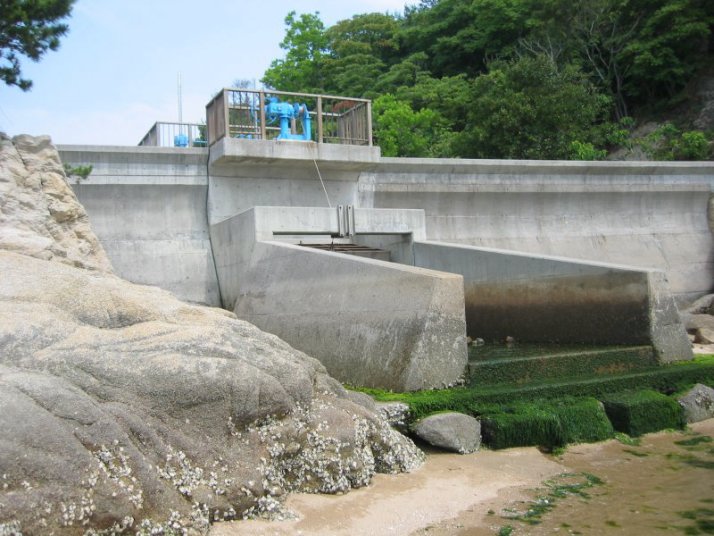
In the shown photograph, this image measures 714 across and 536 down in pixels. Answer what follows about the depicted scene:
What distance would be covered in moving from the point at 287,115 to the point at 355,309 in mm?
6170

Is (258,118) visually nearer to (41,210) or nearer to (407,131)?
(41,210)

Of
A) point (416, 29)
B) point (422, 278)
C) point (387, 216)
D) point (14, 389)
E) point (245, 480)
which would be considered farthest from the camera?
point (416, 29)

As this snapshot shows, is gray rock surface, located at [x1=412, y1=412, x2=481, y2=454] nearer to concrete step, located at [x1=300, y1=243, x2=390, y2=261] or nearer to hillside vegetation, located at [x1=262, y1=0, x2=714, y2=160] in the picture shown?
concrete step, located at [x1=300, y1=243, x2=390, y2=261]

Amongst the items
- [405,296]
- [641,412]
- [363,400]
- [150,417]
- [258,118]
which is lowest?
[641,412]

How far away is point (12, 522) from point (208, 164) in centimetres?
940

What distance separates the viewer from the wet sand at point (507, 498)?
524 cm

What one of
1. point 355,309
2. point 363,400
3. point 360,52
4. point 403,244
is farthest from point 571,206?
point 360,52

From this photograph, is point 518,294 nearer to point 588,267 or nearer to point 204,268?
point 588,267

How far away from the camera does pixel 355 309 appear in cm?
A: 823

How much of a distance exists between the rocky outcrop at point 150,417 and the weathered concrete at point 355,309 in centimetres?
107

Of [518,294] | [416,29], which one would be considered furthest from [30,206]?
[416,29]

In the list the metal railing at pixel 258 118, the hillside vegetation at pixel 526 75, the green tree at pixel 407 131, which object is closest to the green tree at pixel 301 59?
the hillside vegetation at pixel 526 75

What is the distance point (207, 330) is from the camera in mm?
5785

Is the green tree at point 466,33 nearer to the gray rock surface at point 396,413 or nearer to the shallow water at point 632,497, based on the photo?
the shallow water at point 632,497
